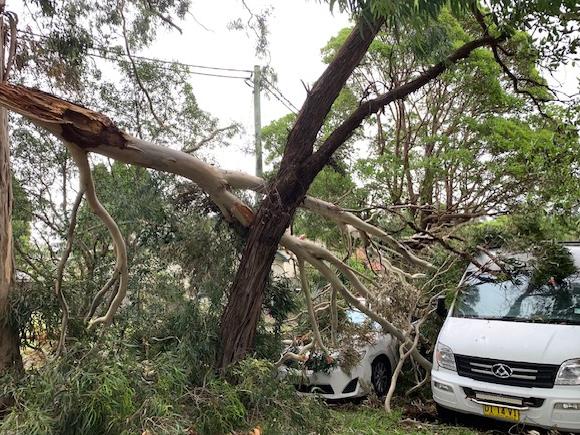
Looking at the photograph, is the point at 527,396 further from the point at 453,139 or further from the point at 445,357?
the point at 453,139

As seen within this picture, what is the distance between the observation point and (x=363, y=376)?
23.3 feet

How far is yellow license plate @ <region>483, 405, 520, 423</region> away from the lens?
16.9ft

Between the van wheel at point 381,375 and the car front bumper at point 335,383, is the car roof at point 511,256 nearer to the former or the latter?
the van wheel at point 381,375

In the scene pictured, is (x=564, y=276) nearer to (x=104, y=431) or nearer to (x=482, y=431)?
(x=482, y=431)

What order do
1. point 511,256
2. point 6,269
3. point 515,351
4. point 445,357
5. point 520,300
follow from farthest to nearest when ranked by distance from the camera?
1. point 511,256
2. point 520,300
3. point 445,357
4. point 515,351
5. point 6,269

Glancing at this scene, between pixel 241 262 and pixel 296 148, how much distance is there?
4.28 feet

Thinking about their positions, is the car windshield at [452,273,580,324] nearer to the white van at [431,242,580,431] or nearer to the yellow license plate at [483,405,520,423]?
the white van at [431,242,580,431]

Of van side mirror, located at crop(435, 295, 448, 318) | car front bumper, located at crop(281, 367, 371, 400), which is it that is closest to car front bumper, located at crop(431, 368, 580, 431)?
van side mirror, located at crop(435, 295, 448, 318)

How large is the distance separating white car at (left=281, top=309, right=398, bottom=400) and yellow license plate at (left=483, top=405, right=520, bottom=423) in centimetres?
196

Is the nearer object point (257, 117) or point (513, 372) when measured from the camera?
point (513, 372)

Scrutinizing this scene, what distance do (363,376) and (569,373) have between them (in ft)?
9.21

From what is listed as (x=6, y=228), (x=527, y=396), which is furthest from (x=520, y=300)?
(x=6, y=228)

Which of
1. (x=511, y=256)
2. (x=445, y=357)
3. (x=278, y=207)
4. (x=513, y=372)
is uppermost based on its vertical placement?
(x=278, y=207)

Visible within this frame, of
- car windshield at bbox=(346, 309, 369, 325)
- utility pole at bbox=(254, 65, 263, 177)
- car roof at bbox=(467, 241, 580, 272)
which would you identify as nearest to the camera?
car roof at bbox=(467, 241, 580, 272)
